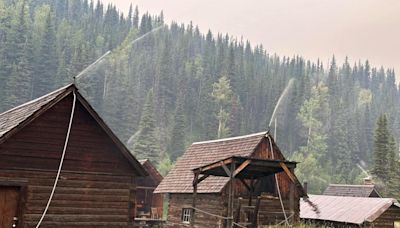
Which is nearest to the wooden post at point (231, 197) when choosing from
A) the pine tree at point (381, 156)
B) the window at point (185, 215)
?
the window at point (185, 215)

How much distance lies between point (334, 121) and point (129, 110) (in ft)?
182

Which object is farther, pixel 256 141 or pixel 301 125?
pixel 301 125

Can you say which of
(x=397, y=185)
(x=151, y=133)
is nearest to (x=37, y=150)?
(x=397, y=185)

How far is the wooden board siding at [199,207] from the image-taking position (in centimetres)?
2814

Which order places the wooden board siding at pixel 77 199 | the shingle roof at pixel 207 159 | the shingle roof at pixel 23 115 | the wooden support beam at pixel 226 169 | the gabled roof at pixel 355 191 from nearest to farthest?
the shingle roof at pixel 23 115, the wooden board siding at pixel 77 199, the wooden support beam at pixel 226 169, the shingle roof at pixel 207 159, the gabled roof at pixel 355 191

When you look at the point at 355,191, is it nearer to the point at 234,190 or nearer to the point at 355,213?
the point at 355,213

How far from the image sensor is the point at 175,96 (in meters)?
132

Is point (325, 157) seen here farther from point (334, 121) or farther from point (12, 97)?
point (12, 97)

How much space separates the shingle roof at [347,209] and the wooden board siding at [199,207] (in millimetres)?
9608

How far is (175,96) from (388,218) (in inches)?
3919

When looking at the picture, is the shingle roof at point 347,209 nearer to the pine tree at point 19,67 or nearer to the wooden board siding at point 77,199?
the wooden board siding at point 77,199

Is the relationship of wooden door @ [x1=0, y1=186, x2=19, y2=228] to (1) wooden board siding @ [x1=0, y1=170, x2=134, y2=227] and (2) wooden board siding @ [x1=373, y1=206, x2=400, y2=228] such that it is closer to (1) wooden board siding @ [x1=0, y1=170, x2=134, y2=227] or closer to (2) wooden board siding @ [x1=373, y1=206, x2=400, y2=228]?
(1) wooden board siding @ [x1=0, y1=170, x2=134, y2=227]

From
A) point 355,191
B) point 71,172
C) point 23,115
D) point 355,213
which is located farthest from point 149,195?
point 23,115

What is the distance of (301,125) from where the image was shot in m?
130
